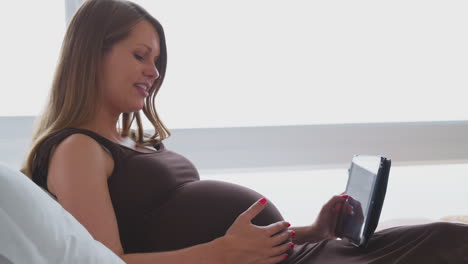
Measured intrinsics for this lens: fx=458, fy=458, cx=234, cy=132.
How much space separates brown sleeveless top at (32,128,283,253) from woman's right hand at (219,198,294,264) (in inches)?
2.8

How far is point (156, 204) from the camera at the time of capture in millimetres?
1005

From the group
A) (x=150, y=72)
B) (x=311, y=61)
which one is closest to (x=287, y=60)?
(x=311, y=61)

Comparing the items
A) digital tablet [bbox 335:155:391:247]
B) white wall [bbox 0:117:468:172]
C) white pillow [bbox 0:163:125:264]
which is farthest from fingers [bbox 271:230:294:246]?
white wall [bbox 0:117:468:172]

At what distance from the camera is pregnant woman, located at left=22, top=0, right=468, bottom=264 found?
2.84 feet

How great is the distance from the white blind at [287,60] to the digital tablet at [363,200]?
2.74 feet

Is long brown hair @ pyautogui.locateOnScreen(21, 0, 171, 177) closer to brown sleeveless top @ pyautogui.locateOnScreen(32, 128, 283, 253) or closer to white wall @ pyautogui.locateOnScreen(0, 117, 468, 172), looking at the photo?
brown sleeveless top @ pyautogui.locateOnScreen(32, 128, 283, 253)

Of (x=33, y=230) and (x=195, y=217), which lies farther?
(x=195, y=217)

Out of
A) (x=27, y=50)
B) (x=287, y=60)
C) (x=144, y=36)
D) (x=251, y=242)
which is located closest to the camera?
(x=251, y=242)

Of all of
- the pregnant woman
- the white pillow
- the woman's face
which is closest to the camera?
the white pillow

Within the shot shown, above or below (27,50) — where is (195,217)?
below

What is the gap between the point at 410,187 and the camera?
217cm

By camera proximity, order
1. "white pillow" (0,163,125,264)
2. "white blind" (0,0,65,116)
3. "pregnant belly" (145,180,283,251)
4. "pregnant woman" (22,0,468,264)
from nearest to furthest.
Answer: "white pillow" (0,163,125,264) < "pregnant woman" (22,0,468,264) < "pregnant belly" (145,180,283,251) < "white blind" (0,0,65,116)

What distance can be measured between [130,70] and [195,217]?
388 millimetres

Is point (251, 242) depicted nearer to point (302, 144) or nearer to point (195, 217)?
point (195, 217)
